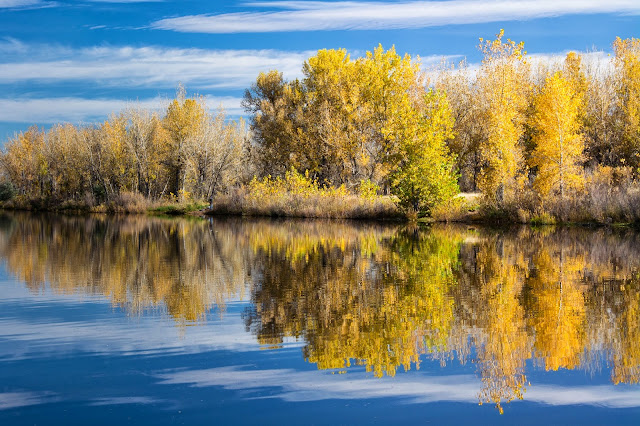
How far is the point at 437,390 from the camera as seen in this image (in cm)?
585

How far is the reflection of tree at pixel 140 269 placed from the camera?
11.0 metres

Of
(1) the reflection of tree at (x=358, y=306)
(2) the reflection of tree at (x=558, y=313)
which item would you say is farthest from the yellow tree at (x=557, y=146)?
(2) the reflection of tree at (x=558, y=313)

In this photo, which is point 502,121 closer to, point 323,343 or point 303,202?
point 303,202

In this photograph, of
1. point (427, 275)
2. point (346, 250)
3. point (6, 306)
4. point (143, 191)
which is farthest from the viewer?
point (143, 191)

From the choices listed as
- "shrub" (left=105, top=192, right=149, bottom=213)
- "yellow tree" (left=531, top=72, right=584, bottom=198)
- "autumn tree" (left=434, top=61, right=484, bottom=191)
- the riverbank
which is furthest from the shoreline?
"autumn tree" (left=434, top=61, right=484, bottom=191)

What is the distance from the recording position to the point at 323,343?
748 centimetres

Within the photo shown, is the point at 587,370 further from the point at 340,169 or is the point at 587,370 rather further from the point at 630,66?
the point at 630,66

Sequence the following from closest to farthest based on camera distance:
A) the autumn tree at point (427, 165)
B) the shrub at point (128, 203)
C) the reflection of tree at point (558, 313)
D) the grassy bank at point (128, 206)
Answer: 1. the reflection of tree at point (558, 313)
2. the autumn tree at point (427, 165)
3. the grassy bank at point (128, 206)
4. the shrub at point (128, 203)

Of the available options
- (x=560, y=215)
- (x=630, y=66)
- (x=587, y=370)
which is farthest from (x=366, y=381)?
(x=630, y=66)

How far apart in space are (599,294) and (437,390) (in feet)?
20.1

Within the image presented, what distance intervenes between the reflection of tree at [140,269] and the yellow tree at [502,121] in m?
15.3

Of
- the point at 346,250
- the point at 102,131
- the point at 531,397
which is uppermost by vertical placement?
the point at 102,131

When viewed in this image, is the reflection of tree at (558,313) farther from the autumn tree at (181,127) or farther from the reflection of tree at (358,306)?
the autumn tree at (181,127)

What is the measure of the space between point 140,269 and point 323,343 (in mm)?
8643
